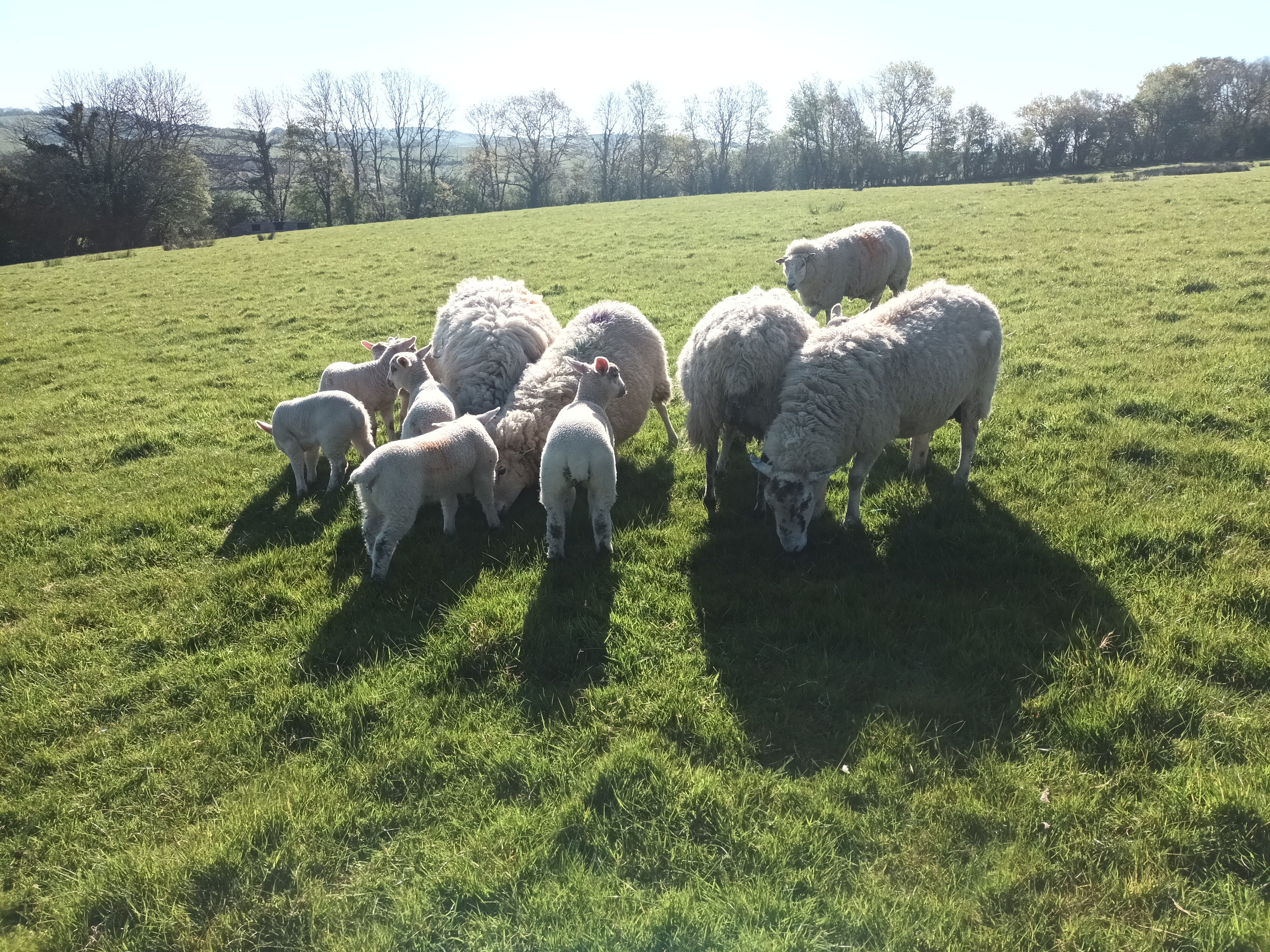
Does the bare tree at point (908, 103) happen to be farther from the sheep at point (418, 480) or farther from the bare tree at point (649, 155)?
the sheep at point (418, 480)

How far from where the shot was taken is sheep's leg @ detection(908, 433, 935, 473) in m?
6.48

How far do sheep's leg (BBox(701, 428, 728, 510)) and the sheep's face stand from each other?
20.6ft

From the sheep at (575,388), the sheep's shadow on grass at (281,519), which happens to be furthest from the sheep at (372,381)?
the sheep at (575,388)

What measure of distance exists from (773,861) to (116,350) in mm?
16521

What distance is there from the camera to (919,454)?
654 centimetres

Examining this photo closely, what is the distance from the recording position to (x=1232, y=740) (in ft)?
11.0

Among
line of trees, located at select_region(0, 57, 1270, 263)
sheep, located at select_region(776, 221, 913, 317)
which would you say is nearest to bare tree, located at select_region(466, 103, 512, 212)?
line of trees, located at select_region(0, 57, 1270, 263)

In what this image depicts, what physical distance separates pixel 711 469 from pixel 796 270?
6672 mm

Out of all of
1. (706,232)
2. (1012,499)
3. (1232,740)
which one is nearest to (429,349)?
(1012,499)

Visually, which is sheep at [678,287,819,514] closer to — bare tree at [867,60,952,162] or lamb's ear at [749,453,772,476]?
lamb's ear at [749,453,772,476]

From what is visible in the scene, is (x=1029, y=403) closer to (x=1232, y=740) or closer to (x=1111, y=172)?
(x=1232, y=740)

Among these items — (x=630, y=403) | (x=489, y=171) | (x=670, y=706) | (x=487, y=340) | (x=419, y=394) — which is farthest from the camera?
(x=489, y=171)

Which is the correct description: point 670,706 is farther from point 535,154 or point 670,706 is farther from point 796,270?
point 535,154

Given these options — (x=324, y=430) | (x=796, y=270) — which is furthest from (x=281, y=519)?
(x=796, y=270)
